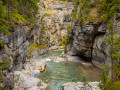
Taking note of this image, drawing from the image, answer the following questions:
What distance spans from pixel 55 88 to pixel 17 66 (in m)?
9.06

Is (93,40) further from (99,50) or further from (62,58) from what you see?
(62,58)

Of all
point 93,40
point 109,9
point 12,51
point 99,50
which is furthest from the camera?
point 93,40

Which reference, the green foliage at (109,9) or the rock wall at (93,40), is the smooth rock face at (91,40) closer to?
the rock wall at (93,40)

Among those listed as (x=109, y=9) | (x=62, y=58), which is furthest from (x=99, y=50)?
(x=62, y=58)

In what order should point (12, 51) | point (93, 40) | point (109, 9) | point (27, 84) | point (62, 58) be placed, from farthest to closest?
1. point (62, 58)
2. point (93, 40)
3. point (109, 9)
4. point (12, 51)
5. point (27, 84)

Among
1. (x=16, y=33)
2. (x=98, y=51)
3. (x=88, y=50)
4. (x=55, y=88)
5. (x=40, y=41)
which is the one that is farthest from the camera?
(x=40, y=41)

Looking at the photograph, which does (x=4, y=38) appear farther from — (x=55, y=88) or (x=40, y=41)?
(x=40, y=41)

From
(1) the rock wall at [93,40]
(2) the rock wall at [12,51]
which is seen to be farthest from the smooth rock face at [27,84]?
(1) the rock wall at [93,40]

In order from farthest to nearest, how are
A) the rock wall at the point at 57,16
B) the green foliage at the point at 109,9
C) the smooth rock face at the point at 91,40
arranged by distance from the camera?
1. the rock wall at the point at 57,16
2. the smooth rock face at the point at 91,40
3. the green foliage at the point at 109,9

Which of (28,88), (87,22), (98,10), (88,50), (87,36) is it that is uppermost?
(98,10)

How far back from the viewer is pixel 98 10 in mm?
26469

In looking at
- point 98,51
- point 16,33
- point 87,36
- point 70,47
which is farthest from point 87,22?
point 16,33

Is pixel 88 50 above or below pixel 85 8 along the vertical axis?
below

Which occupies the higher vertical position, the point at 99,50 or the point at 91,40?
the point at 91,40
